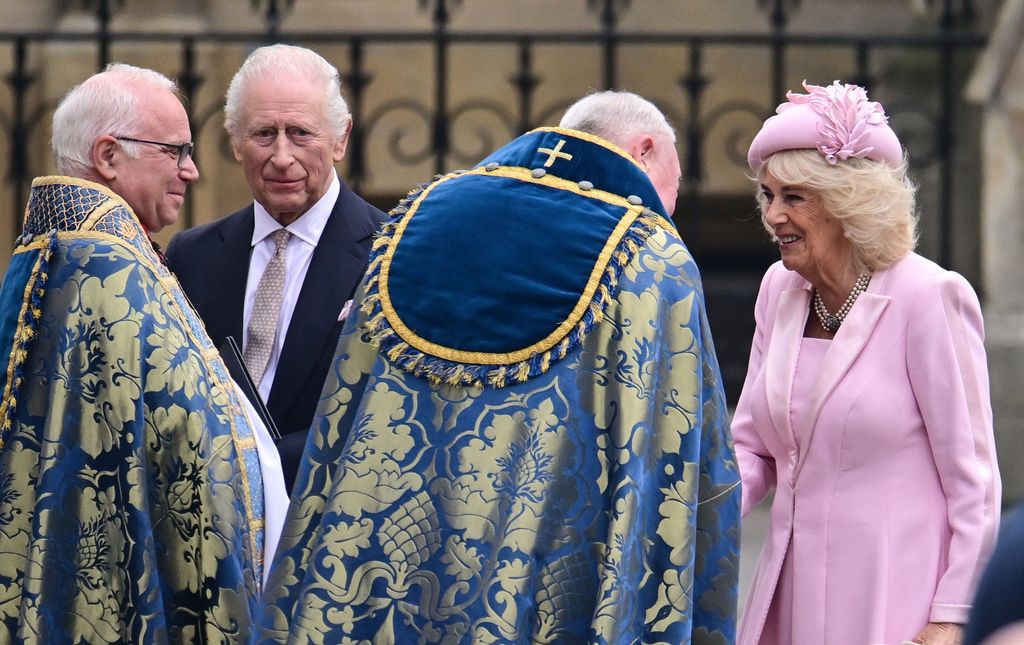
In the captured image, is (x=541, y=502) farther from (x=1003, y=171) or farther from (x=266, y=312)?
(x=1003, y=171)

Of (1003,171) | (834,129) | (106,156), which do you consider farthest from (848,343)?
(1003,171)

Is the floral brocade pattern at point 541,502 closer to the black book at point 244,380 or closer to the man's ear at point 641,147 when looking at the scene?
the man's ear at point 641,147

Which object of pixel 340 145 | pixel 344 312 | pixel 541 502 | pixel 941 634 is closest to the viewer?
pixel 541 502

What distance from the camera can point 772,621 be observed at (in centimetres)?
370

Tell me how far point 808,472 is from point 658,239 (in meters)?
0.78

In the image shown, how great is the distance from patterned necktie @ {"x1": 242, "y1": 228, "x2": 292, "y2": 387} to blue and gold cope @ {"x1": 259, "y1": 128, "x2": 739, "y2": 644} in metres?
1.29

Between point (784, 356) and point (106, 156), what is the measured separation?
5.01 feet

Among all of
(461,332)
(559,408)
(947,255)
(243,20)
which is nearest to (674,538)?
(559,408)

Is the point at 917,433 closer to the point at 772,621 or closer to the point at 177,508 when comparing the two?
the point at 772,621

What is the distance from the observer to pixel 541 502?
2924 mm

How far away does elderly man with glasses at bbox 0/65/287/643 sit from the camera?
356 centimetres

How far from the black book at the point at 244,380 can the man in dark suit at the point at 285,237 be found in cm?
20

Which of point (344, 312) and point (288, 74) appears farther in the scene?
point (288, 74)

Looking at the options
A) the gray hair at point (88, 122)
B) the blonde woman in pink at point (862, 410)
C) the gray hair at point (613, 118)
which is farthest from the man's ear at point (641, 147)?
the gray hair at point (88, 122)
